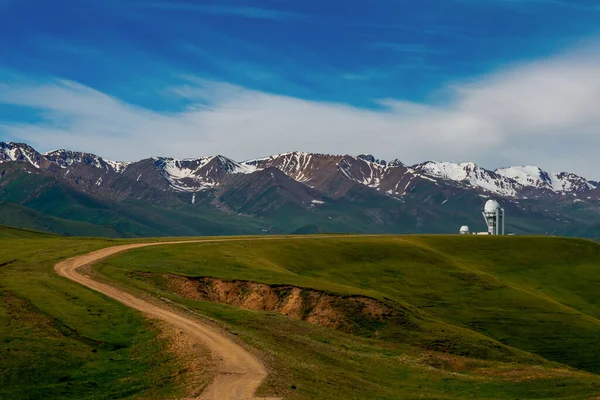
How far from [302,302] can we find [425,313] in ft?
65.4

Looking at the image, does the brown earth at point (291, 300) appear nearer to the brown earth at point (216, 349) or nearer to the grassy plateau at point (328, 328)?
the grassy plateau at point (328, 328)

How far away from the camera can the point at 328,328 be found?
3056 inches

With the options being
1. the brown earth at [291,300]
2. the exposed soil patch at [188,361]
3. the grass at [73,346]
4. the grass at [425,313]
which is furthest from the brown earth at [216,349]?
the brown earth at [291,300]

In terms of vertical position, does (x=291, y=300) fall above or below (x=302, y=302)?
above

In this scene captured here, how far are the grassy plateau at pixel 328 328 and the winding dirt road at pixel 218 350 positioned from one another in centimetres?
175

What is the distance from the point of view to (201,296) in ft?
276

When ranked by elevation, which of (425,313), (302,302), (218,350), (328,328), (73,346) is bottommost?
(425,313)

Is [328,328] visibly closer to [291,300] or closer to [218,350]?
[291,300]

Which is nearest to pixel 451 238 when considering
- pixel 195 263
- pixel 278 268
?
pixel 278 268

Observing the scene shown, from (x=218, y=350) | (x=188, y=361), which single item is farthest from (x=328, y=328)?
(x=188, y=361)

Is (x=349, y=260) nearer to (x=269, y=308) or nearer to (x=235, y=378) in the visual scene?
(x=269, y=308)

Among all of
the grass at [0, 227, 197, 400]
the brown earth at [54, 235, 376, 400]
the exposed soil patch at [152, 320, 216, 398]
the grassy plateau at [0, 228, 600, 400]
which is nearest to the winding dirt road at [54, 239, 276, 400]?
the brown earth at [54, 235, 376, 400]

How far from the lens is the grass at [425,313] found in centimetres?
5350

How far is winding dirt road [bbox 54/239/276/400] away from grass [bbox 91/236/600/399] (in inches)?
62.4
